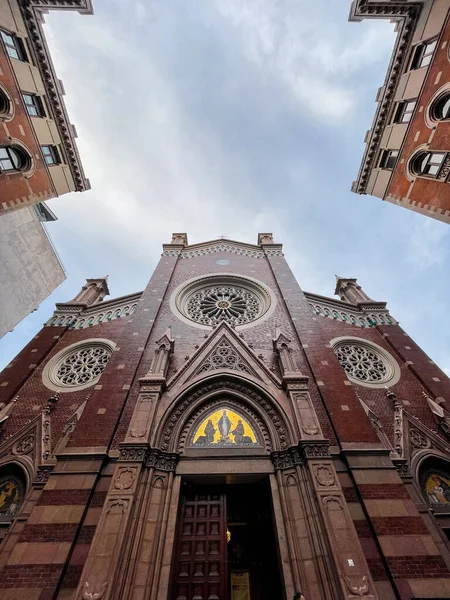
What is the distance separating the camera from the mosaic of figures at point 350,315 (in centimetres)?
1784

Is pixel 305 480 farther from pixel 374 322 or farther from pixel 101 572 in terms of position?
pixel 374 322

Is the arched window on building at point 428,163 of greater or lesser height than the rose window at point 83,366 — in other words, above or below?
above

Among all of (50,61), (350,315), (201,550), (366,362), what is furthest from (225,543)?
(50,61)

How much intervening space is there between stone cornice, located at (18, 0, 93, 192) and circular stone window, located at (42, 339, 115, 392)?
1002 centimetres

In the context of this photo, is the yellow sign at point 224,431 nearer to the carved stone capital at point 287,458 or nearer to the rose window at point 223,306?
the carved stone capital at point 287,458

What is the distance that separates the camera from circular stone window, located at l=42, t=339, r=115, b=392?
13.8m

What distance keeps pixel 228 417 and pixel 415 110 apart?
15832mm

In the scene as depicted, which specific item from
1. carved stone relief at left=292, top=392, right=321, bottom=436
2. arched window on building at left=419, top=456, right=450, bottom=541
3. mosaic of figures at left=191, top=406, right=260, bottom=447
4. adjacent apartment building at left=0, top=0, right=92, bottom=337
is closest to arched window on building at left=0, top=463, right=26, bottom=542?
mosaic of figures at left=191, top=406, right=260, bottom=447

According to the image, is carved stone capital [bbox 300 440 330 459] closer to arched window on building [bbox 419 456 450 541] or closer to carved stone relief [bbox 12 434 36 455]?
arched window on building [bbox 419 456 450 541]

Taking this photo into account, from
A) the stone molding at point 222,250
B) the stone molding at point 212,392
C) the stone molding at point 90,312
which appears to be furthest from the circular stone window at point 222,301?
the stone molding at point 212,392

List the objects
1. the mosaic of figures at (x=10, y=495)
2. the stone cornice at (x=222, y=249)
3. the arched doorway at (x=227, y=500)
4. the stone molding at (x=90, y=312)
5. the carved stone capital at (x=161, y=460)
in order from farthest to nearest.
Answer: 1. the stone cornice at (x=222, y=249)
2. the stone molding at (x=90, y=312)
3. the mosaic of figures at (x=10, y=495)
4. the carved stone capital at (x=161, y=460)
5. the arched doorway at (x=227, y=500)

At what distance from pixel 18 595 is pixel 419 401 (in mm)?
15168

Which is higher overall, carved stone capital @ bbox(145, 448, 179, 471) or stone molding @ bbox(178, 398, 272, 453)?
stone molding @ bbox(178, 398, 272, 453)

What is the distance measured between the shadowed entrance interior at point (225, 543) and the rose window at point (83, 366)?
305 inches
